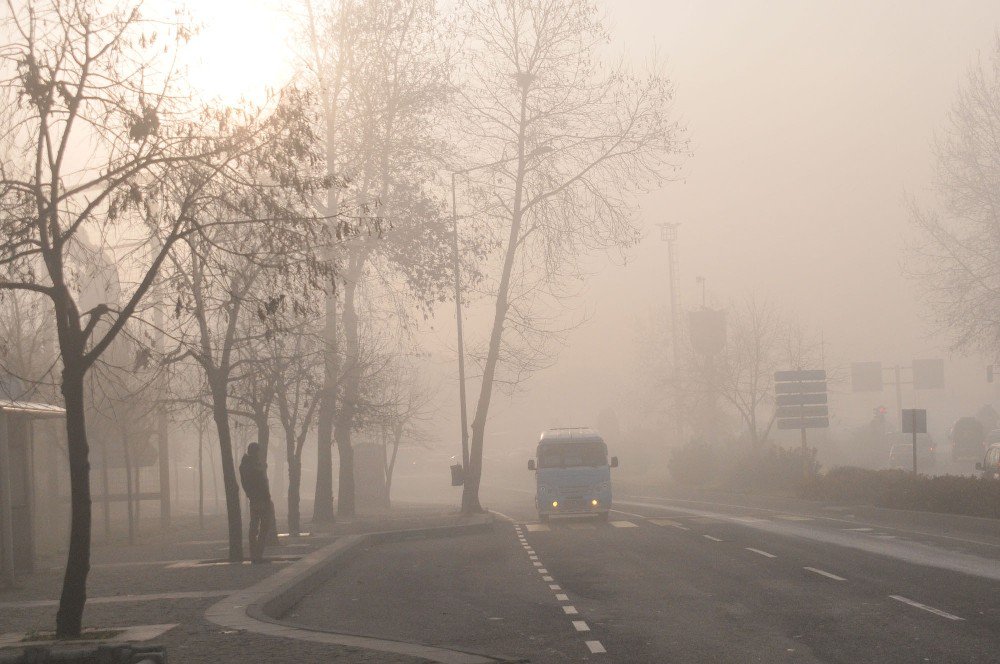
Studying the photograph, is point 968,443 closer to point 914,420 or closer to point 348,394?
point 914,420

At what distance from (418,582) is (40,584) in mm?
6503

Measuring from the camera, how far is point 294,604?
55.4 ft

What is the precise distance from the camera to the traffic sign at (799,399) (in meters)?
46.5

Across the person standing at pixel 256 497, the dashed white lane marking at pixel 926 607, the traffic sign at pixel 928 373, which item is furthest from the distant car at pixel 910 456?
the dashed white lane marking at pixel 926 607

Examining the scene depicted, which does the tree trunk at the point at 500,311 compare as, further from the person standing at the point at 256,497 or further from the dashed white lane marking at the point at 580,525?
the person standing at the point at 256,497

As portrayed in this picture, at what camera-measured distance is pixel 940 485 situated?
99.2 ft

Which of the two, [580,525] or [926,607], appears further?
[580,525]

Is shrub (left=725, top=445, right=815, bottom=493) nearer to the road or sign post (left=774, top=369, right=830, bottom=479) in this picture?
sign post (left=774, top=369, right=830, bottom=479)

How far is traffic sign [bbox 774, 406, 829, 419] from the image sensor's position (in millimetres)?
46531

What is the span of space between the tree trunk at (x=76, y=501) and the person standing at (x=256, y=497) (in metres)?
9.48

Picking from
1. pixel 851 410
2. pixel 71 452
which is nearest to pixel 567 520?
pixel 71 452

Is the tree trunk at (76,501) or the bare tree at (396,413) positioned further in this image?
the bare tree at (396,413)

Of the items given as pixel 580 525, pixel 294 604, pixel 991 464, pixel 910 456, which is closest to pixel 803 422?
pixel 991 464

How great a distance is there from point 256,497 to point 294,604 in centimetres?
533
